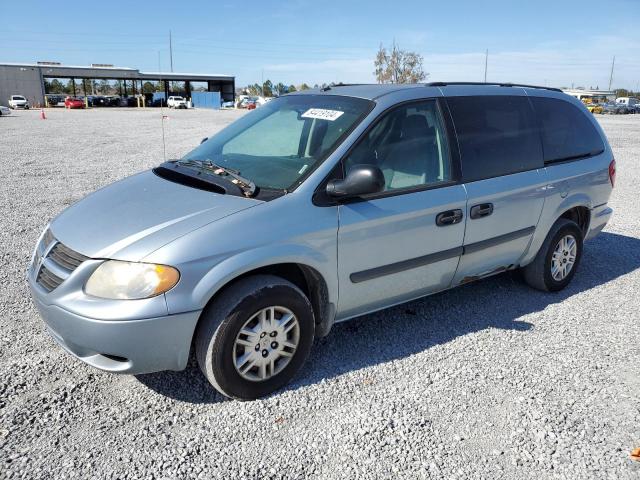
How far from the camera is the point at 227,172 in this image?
Result: 11.3 feet

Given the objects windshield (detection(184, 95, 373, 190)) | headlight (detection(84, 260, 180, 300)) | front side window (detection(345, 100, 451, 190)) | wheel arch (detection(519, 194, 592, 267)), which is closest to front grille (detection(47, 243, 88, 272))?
headlight (detection(84, 260, 180, 300))

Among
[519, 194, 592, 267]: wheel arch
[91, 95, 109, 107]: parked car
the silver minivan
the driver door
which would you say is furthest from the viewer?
[91, 95, 109, 107]: parked car

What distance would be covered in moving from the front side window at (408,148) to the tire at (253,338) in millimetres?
925

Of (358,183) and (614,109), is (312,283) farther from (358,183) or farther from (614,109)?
(614,109)

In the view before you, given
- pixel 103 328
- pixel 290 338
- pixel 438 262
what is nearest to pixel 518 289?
pixel 438 262

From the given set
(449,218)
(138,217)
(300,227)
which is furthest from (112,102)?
(300,227)

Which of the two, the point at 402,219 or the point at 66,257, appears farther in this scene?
the point at 402,219

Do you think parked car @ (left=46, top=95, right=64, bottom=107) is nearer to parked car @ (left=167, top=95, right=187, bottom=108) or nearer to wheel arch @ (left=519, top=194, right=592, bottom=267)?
parked car @ (left=167, top=95, right=187, bottom=108)

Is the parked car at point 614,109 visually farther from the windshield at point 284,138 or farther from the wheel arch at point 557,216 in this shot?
the windshield at point 284,138

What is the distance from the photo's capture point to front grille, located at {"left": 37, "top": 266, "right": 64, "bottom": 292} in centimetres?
286

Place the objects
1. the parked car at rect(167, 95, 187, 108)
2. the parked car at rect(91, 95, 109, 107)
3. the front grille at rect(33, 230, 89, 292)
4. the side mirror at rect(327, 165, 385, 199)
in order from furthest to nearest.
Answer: the parked car at rect(91, 95, 109, 107)
the parked car at rect(167, 95, 187, 108)
the side mirror at rect(327, 165, 385, 199)
the front grille at rect(33, 230, 89, 292)

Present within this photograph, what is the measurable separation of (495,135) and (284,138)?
5.47 feet

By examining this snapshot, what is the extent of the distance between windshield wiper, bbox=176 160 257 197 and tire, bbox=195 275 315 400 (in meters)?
0.54

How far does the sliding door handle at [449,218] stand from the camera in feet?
11.9
